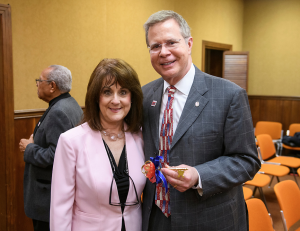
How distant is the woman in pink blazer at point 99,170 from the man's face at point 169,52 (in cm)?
17

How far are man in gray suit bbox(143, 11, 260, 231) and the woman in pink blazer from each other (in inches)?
4.8

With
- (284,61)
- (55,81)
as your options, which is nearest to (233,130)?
(55,81)

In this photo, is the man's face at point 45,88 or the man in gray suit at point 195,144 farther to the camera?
the man's face at point 45,88

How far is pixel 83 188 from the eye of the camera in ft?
4.97

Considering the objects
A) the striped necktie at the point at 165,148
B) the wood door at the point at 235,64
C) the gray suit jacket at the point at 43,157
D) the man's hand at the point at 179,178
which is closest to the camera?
the man's hand at the point at 179,178

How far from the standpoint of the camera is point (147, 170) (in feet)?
4.44

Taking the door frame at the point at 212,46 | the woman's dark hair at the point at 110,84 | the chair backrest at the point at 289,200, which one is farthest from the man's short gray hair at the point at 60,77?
the door frame at the point at 212,46

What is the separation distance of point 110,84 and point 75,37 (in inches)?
108

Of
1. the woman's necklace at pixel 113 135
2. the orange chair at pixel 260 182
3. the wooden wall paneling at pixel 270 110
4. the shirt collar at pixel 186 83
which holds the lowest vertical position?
the orange chair at pixel 260 182

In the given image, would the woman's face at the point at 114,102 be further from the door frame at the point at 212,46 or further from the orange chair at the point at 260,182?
the door frame at the point at 212,46

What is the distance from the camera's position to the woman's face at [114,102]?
1509 millimetres

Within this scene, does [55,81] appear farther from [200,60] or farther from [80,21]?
[200,60]

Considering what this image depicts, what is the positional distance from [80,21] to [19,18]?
891mm

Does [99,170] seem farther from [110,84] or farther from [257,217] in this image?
[257,217]
